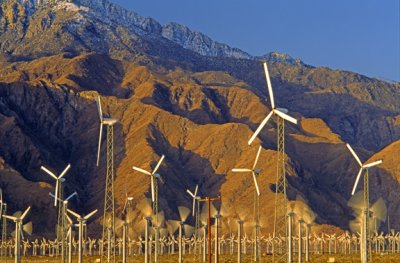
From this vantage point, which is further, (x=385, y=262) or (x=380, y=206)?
(x=385, y=262)

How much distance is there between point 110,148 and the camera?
407 feet

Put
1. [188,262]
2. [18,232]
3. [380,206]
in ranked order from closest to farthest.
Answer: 1. [18,232]
2. [380,206]
3. [188,262]

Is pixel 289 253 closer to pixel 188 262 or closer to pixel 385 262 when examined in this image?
pixel 385 262

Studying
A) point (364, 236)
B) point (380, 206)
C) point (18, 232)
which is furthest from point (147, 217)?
point (364, 236)

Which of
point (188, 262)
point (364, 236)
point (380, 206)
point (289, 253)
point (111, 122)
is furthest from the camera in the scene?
point (188, 262)

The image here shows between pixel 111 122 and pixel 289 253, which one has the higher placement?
pixel 111 122

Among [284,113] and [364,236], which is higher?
[284,113]

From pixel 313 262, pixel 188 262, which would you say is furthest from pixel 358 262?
pixel 188 262

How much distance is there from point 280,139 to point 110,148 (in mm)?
24996

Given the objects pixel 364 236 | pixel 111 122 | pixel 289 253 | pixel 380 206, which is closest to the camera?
pixel 364 236

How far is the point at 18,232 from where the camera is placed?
110750 mm

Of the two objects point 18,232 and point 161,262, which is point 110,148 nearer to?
point 18,232

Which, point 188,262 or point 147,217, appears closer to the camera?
point 147,217

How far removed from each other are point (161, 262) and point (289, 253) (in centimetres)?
9409
